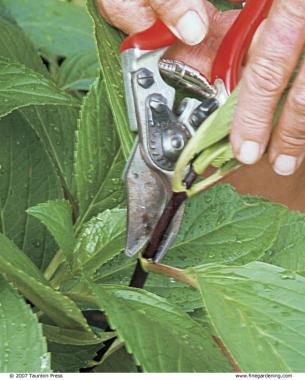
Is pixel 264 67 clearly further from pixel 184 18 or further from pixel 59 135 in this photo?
pixel 59 135

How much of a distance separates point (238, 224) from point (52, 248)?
0.70ft

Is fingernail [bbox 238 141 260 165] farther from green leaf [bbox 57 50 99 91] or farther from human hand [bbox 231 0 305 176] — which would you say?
green leaf [bbox 57 50 99 91]

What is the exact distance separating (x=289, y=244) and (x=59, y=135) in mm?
306

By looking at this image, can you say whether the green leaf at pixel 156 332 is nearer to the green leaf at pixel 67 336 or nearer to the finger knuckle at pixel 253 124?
the green leaf at pixel 67 336

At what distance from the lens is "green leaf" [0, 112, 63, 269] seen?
2.90 feet

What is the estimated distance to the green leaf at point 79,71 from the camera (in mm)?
1296

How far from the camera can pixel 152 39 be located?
2.61ft

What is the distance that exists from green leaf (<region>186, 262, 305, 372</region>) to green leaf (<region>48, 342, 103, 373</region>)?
7.5 inches

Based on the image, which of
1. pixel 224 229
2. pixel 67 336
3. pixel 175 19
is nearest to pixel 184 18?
pixel 175 19

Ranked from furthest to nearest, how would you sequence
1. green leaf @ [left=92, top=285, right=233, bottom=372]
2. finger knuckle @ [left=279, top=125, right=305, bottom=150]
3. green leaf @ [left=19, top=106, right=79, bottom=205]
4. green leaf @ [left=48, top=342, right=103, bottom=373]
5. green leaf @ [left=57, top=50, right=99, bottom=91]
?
green leaf @ [left=57, top=50, right=99, bottom=91] < green leaf @ [left=19, top=106, right=79, bottom=205] < green leaf @ [left=48, top=342, right=103, bottom=373] < finger knuckle @ [left=279, top=125, right=305, bottom=150] < green leaf @ [left=92, top=285, right=233, bottom=372]

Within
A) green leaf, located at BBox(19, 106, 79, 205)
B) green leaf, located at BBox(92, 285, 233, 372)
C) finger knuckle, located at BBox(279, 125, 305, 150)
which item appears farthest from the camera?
green leaf, located at BBox(19, 106, 79, 205)

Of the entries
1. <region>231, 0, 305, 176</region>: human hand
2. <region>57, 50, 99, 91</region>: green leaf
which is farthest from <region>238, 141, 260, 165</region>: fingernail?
<region>57, 50, 99, 91</region>: green leaf

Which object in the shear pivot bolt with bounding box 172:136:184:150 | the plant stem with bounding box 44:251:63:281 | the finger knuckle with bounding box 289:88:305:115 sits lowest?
the plant stem with bounding box 44:251:63:281

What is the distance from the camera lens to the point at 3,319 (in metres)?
0.72
